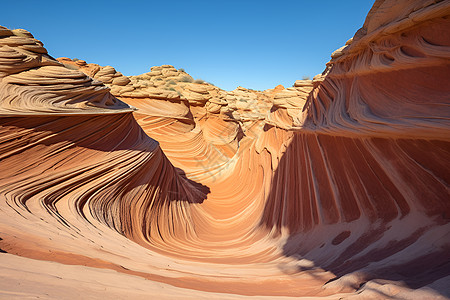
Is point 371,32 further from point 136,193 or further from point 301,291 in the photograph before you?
point 136,193

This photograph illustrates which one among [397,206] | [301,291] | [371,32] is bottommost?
[301,291]

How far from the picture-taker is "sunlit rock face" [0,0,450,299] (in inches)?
91.9

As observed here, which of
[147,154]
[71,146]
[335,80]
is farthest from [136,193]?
[335,80]

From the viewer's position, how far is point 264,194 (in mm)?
8781

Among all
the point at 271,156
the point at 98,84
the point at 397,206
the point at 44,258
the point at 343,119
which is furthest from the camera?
the point at 271,156

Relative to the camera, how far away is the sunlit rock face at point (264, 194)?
7.66 feet

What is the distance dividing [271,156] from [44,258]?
8.13m

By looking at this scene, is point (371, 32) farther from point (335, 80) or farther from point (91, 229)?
point (91, 229)

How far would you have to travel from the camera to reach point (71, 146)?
506 centimetres

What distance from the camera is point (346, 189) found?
201 inches

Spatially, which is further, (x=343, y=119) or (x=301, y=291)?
(x=343, y=119)

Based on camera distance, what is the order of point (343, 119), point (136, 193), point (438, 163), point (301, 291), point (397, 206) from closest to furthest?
1. point (301, 291)
2. point (438, 163)
3. point (397, 206)
4. point (343, 119)
5. point (136, 193)

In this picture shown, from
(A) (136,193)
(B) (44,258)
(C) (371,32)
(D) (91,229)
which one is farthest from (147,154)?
(C) (371,32)

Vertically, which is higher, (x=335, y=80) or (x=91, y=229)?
(x=335, y=80)
